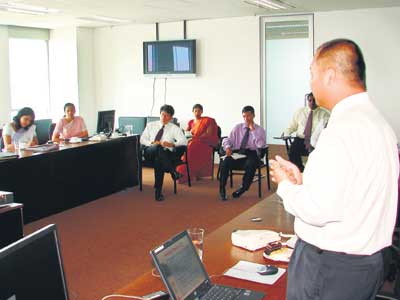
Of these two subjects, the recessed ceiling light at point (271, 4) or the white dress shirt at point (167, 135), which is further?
the recessed ceiling light at point (271, 4)

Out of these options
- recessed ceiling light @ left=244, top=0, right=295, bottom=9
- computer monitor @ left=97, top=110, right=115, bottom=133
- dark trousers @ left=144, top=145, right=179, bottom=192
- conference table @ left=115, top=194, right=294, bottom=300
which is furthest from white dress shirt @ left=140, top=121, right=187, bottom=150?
conference table @ left=115, top=194, right=294, bottom=300

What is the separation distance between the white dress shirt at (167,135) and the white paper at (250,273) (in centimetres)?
518

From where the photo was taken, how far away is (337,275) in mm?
1646

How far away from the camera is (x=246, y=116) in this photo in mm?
7305

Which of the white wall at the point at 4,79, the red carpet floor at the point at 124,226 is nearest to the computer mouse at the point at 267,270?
the red carpet floor at the point at 124,226

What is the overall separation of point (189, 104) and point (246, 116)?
276cm

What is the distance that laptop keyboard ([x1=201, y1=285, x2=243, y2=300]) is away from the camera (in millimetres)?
1917

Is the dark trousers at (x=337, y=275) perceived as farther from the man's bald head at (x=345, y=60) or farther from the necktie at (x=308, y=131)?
the necktie at (x=308, y=131)

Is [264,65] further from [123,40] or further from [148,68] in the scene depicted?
[123,40]

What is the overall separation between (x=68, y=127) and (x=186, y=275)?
598 cm

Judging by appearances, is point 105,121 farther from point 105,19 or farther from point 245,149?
point 105,19

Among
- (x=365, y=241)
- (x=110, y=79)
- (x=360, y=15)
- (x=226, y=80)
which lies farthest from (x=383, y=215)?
(x=110, y=79)

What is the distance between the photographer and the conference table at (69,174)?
5793 mm

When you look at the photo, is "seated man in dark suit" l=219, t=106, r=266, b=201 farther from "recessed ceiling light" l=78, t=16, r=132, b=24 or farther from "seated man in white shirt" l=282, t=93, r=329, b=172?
"recessed ceiling light" l=78, t=16, r=132, b=24
